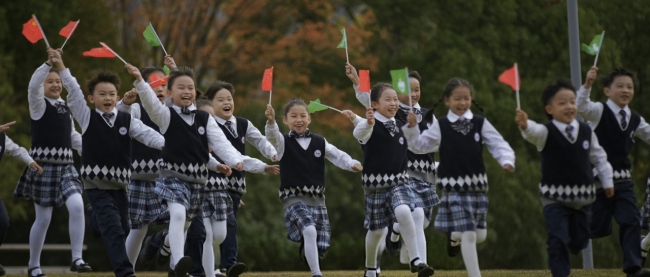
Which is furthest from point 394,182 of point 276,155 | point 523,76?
point 523,76

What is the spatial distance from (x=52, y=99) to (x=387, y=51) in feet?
40.5

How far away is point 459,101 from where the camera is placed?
9.05 metres

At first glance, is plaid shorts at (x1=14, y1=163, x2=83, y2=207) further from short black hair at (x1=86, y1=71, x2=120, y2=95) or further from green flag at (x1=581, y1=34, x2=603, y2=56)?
green flag at (x1=581, y1=34, x2=603, y2=56)

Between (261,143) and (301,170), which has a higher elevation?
(261,143)

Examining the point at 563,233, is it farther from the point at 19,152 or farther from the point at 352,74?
Answer: the point at 19,152

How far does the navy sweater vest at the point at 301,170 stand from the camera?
1034 centimetres

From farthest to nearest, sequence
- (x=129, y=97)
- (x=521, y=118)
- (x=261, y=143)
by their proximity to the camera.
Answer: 1. (x=261, y=143)
2. (x=129, y=97)
3. (x=521, y=118)

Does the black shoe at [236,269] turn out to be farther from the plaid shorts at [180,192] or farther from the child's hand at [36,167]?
the child's hand at [36,167]

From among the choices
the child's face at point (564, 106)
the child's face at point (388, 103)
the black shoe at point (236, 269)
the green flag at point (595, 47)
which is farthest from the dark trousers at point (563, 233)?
the black shoe at point (236, 269)

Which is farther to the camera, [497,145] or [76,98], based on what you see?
[76,98]

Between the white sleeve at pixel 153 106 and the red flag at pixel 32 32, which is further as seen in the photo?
the red flag at pixel 32 32

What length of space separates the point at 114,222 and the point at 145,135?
0.82 m

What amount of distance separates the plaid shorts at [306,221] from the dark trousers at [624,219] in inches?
97.8

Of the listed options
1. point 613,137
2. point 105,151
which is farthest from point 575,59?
point 105,151
